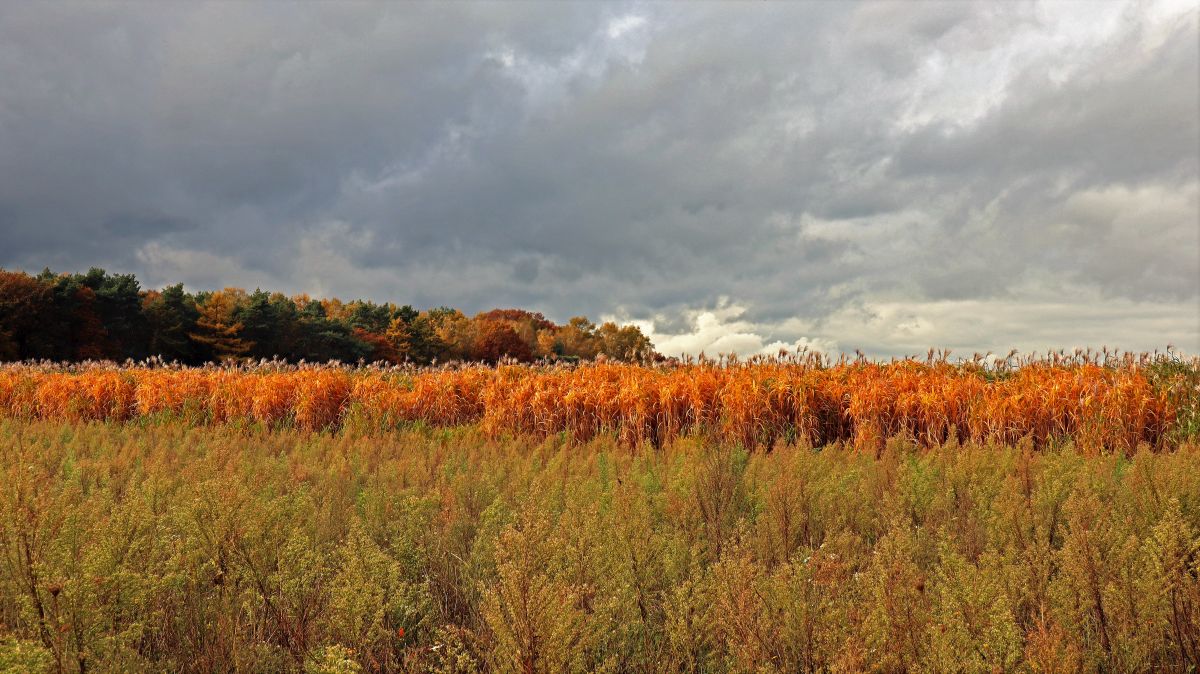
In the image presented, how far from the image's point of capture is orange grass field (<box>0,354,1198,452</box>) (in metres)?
8.66

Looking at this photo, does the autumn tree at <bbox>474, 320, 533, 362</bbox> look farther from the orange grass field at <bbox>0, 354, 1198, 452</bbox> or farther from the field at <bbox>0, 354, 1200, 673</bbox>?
the field at <bbox>0, 354, 1200, 673</bbox>

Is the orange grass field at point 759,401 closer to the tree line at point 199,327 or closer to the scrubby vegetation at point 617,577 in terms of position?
the scrubby vegetation at point 617,577

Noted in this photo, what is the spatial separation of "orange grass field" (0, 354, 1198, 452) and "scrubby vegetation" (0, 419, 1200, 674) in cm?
238

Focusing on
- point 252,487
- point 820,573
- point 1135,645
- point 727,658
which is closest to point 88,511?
point 252,487

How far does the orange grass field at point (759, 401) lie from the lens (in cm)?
866

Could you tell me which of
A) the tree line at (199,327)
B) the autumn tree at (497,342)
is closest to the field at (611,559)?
the tree line at (199,327)

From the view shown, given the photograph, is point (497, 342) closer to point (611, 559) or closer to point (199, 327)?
point (199, 327)

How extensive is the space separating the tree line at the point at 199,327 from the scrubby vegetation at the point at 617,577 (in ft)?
74.3

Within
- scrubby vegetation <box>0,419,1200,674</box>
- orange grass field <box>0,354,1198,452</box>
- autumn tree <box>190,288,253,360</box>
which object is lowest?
scrubby vegetation <box>0,419,1200,674</box>

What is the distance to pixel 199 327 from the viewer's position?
4656 cm

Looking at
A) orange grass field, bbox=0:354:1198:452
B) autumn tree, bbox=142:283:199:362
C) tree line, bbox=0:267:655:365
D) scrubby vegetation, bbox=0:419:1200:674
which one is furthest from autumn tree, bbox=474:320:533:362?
scrubby vegetation, bbox=0:419:1200:674

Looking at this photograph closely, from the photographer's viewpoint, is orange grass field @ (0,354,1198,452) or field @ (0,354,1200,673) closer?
field @ (0,354,1200,673)

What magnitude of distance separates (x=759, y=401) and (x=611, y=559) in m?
5.59

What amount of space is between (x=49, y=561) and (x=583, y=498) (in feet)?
8.92
